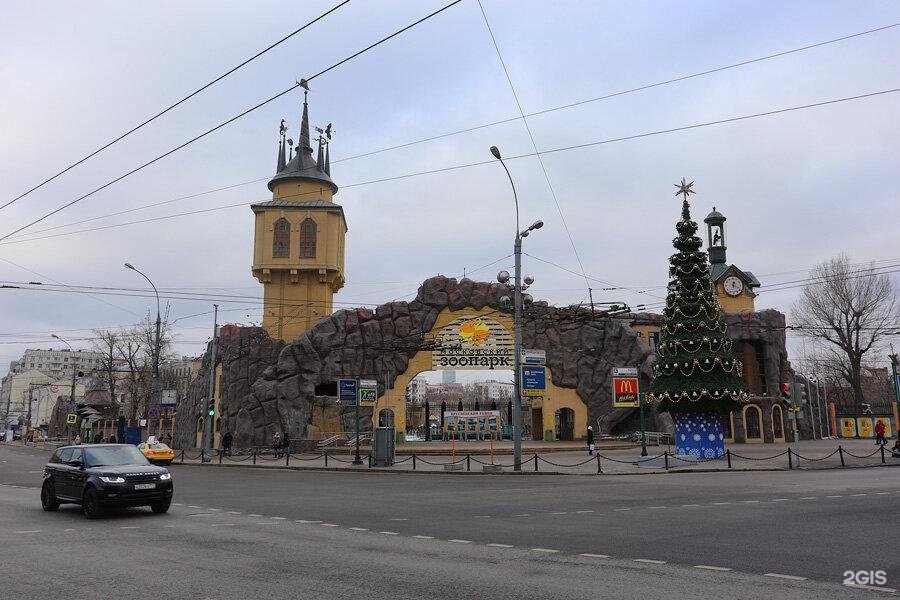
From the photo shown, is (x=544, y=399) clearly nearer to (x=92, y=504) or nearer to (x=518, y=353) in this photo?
(x=518, y=353)

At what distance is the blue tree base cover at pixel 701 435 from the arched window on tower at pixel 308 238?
30397mm

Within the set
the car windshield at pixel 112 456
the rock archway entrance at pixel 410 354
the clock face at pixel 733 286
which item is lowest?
the car windshield at pixel 112 456

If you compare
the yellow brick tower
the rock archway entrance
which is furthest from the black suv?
the yellow brick tower

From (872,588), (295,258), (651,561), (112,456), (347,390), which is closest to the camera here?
(872,588)

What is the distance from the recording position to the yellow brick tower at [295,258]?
49.5 m

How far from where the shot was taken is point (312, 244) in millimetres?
49906

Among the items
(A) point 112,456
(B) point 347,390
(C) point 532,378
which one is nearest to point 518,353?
(C) point 532,378

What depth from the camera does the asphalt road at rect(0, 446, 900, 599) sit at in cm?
670

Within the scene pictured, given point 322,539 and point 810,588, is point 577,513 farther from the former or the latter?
point 810,588

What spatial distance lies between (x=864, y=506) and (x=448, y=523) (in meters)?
8.28

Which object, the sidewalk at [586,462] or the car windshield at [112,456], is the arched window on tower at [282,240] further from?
the car windshield at [112,456]

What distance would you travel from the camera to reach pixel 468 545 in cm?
913

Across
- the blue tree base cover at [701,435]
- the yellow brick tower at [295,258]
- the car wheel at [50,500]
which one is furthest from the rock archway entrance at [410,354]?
the car wheel at [50,500]

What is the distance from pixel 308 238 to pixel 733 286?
34.2m
